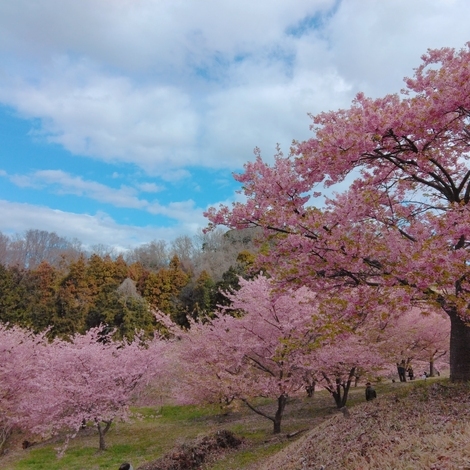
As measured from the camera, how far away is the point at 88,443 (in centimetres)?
1311

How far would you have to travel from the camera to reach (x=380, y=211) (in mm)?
6090

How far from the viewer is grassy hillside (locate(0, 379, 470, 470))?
3840 millimetres

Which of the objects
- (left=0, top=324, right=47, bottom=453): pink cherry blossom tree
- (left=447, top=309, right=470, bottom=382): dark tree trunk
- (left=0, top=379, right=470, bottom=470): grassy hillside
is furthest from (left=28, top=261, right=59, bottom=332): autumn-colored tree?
(left=447, top=309, right=470, bottom=382): dark tree trunk

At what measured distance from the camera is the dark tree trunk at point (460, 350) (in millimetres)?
6367

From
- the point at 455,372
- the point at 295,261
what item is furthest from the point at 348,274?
the point at 455,372

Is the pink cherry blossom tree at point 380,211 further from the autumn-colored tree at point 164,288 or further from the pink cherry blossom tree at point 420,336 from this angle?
the autumn-colored tree at point 164,288

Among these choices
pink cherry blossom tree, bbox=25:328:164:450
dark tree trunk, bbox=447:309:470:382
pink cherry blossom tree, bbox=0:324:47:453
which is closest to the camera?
dark tree trunk, bbox=447:309:470:382

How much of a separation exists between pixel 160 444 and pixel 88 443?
2851 mm

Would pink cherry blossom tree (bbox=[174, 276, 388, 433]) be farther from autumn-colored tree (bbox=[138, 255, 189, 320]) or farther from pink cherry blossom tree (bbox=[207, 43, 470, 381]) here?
autumn-colored tree (bbox=[138, 255, 189, 320])

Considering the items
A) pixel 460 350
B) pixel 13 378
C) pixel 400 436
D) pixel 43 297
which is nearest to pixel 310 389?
pixel 460 350

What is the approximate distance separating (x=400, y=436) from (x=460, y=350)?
274 cm

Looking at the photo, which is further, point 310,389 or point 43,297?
point 43,297

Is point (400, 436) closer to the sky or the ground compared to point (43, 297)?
closer to the ground

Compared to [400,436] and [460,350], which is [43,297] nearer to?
[460,350]
